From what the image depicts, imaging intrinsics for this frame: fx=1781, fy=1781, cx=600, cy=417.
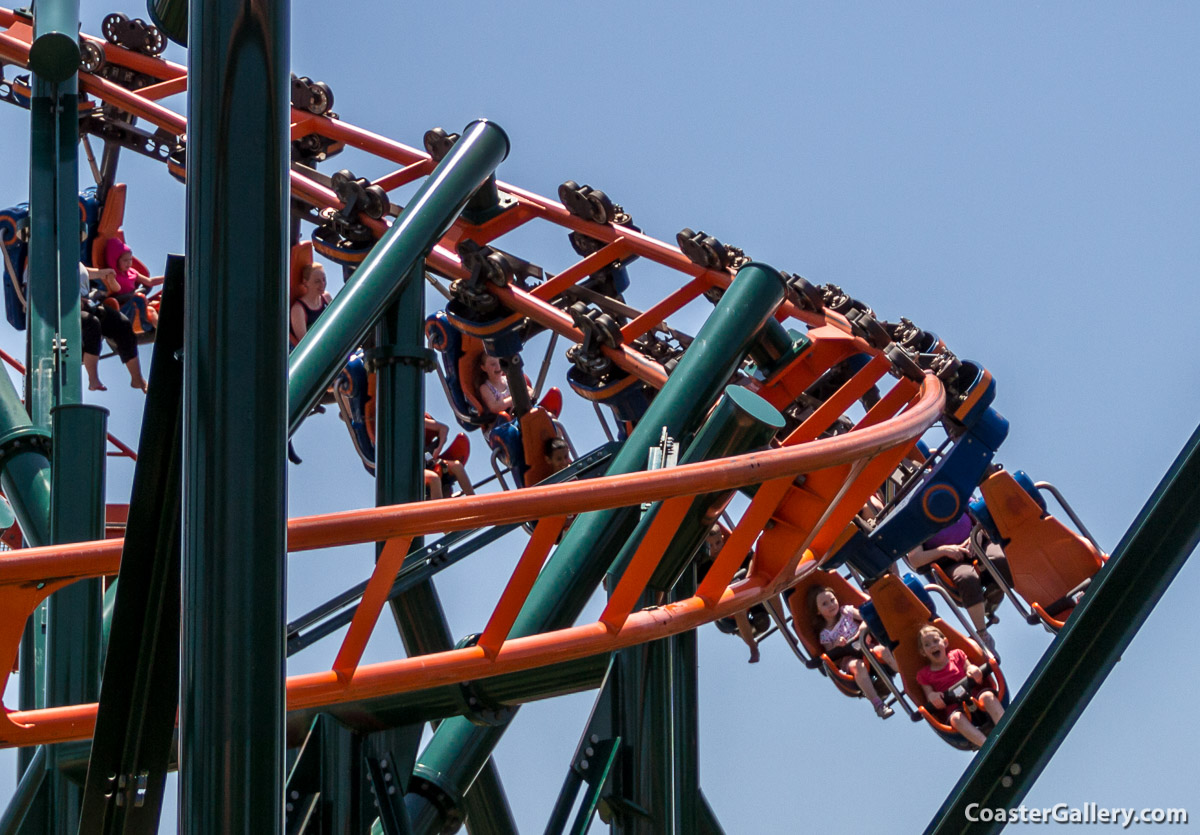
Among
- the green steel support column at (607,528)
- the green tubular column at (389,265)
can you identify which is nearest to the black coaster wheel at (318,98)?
the green tubular column at (389,265)

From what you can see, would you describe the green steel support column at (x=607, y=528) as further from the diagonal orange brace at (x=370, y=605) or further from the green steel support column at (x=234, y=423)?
the green steel support column at (x=234, y=423)

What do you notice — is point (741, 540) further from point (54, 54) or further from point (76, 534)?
point (54, 54)

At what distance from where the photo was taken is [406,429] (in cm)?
461

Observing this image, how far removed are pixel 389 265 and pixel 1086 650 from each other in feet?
7.08

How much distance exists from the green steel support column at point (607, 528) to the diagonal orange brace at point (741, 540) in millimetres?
233

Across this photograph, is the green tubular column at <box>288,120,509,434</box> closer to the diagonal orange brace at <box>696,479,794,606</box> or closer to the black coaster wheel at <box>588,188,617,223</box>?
the diagonal orange brace at <box>696,479,794,606</box>

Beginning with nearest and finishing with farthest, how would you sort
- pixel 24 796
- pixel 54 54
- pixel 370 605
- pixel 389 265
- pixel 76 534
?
pixel 370 605, pixel 24 796, pixel 76 534, pixel 389 265, pixel 54 54

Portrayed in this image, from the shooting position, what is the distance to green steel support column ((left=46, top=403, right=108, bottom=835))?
3.96m

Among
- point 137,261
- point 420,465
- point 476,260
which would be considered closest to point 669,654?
point 420,465

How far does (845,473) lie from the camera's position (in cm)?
410

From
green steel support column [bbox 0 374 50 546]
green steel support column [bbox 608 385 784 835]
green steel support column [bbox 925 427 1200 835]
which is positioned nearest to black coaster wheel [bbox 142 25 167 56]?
green steel support column [bbox 0 374 50 546]

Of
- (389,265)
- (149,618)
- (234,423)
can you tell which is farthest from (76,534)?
(234,423)

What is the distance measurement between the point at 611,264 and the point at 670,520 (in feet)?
11.8

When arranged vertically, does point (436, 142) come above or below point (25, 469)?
above
